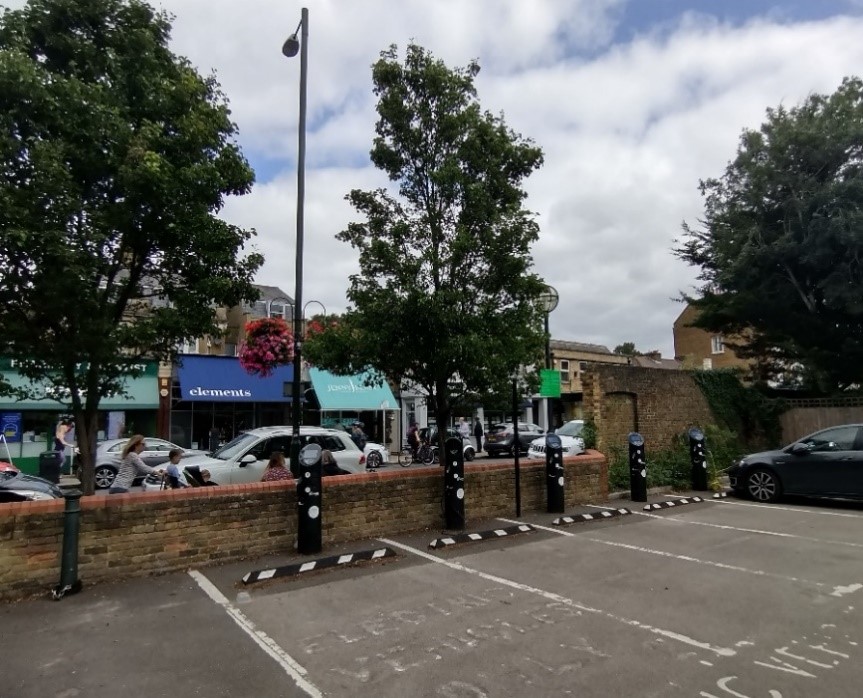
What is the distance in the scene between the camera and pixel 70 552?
591cm

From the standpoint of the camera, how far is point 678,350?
164ft

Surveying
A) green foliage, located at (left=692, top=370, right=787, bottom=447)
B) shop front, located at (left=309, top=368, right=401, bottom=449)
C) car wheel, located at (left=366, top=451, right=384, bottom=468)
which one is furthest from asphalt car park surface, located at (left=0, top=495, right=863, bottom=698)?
shop front, located at (left=309, top=368, right=401, bottom=449)

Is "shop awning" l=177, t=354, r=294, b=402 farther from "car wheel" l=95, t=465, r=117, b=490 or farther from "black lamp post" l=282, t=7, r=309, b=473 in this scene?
"black lamp post" l=282, t=7, r=309, b=473

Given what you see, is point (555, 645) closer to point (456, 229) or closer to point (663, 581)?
point (663, 581)

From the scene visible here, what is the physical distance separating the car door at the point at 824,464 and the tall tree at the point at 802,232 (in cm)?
845

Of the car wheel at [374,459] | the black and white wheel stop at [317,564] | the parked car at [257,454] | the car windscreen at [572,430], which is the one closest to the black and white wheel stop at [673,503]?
the black and white wheel stop at [317,564]

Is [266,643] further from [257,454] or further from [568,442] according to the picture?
[568,442]

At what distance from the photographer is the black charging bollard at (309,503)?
7.26 m

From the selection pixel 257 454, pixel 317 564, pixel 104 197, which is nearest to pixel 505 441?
pixel 257 454

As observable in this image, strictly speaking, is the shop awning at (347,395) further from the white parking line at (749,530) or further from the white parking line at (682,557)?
the white parking line at (682,557)

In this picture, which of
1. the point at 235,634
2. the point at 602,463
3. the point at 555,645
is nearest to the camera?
the point at 555,645

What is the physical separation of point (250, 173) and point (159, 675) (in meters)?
5.74

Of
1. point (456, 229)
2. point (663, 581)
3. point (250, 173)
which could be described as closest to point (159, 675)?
point (663, 581)

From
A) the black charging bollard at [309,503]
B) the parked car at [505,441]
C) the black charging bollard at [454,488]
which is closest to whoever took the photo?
the black charging bollard at [309,503]
